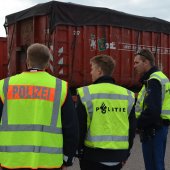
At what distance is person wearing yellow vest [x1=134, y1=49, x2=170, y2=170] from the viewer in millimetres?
4293

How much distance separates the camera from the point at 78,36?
10.9 meters

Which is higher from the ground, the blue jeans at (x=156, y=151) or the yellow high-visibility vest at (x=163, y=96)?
the yellow high-visibility vest at (x=163, y=96)

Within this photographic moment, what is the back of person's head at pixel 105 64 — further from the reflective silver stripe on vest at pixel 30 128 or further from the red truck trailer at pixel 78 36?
the red truck trailer at pixel 78 36

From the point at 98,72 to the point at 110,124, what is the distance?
46 centimetres

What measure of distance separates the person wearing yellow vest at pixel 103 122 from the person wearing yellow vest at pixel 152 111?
0.62m

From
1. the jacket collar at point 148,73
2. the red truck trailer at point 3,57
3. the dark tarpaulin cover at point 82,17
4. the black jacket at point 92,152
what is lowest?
the black jacket at point 92,152

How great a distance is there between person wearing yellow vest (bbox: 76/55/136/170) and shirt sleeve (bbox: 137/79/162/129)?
0.58 metres

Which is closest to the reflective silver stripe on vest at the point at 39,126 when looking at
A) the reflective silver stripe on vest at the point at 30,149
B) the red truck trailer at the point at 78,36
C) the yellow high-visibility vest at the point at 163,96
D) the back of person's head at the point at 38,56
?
the reflective silver stripe on vest at the point at 30,149

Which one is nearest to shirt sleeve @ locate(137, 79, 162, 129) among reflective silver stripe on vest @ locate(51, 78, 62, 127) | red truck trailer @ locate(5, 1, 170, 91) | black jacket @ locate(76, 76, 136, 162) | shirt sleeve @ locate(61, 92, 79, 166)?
black jacket @ locate(76, 76, 136, 162)

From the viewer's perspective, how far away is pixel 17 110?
308cm

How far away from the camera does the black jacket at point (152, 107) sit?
168 inches

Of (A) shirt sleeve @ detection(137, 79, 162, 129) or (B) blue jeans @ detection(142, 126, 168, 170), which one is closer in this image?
(A) shirt sleeve @ detection(137, 79, 162, 129)

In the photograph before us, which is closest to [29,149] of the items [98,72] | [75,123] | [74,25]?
[75,123]

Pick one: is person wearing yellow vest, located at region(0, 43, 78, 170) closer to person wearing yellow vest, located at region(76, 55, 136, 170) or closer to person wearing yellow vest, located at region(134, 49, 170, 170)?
person wearing yellow vest, located at region(76, 55, 136, 170)
